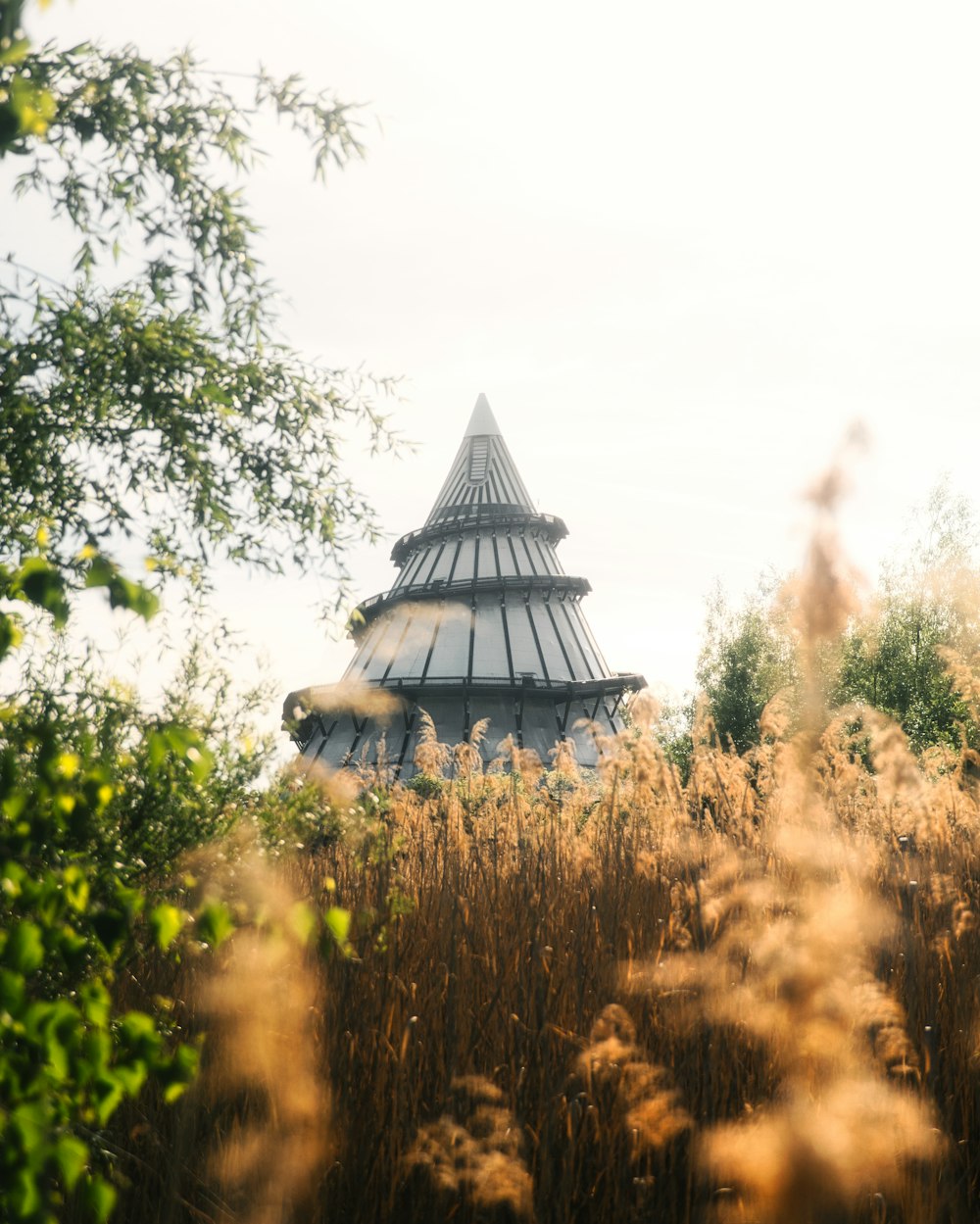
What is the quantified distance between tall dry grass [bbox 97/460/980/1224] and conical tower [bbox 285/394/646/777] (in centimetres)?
2713

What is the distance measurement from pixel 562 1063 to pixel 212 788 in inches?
147

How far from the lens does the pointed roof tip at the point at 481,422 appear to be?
50688 mm

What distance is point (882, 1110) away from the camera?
265 centimetres

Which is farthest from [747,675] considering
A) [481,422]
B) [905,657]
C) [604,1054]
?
[604,1054]

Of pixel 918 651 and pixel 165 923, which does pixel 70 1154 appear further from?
pixel 918 651

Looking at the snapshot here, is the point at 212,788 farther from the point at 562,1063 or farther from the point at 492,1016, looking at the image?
the point at 562,1063

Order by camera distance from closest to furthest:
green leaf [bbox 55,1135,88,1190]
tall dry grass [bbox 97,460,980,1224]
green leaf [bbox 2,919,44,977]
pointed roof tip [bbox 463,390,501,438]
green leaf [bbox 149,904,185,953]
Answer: green leaf [bbox 55,1135,88,1190], green leaf [bbox 2,919,44,977], green leaf [bbox 149,904,185,953], tall dry grass [bbox 97,460,980,1224], pointed roof tip [bbox 463,390,501,438]

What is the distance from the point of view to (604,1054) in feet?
9.34

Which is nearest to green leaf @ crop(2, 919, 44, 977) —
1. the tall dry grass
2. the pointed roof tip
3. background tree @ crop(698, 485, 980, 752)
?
the tall dry grass

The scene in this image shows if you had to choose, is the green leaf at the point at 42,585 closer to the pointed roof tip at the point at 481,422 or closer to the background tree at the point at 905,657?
the background tree at the point at 905,657

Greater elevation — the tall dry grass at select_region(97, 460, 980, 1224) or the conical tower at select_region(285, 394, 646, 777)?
the conical tower at select_region(285, 394, 646, 777)

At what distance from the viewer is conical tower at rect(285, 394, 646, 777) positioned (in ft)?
114

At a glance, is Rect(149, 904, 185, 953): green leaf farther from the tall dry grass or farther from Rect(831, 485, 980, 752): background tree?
Rect(831, 485, 980, 752): background tree

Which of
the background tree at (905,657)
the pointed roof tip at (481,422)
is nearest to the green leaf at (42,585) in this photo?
the background tree at (905,657)
